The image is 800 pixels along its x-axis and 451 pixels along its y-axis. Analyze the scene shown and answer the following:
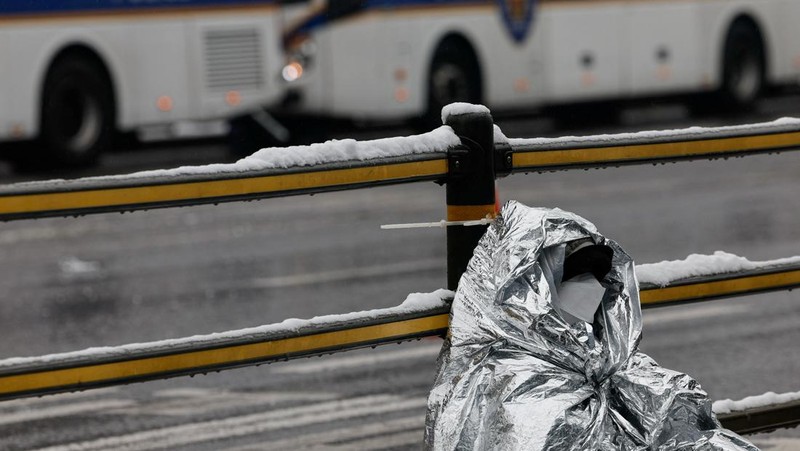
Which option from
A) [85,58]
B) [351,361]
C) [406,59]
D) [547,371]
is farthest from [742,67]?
[547,371]

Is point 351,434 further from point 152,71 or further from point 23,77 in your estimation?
point 152,71

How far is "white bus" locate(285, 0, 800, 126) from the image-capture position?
1816 centimetres

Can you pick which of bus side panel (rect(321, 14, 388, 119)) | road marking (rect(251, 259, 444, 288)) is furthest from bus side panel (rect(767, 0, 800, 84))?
road marking (rect(251, 259, 444, 288))

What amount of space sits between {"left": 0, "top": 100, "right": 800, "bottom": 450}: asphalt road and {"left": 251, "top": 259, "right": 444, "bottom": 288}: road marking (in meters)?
0.01

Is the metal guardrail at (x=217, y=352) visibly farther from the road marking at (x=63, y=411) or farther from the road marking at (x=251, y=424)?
the road marking at (x=63, y=411)

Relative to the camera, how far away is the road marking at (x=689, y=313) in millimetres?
8352

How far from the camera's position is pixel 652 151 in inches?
187

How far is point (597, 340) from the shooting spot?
3.53 m

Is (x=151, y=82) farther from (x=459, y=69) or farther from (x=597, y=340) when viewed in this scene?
(x=597, y=340)

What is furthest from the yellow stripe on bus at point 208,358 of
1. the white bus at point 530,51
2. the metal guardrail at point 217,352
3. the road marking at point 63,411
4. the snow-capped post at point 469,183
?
the white bus at point 530,51

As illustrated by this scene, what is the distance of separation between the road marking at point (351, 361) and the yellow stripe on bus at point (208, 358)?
9.69 ft

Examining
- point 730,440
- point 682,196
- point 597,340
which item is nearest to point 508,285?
point 597,340

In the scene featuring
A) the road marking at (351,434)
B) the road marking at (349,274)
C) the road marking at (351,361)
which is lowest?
the road marking at (349,274)

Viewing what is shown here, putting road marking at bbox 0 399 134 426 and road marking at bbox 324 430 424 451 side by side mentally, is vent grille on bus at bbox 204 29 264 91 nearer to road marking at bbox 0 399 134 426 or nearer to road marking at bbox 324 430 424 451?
road marking at bbox 0 399 134 426
